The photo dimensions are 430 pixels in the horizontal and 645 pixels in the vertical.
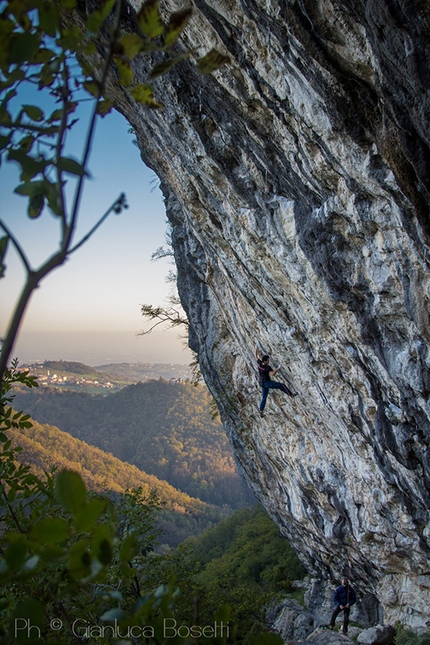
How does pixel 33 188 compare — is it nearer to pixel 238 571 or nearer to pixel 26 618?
pixel 26 618

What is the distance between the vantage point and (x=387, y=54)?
3.25 m

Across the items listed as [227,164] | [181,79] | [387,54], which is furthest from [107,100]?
[181,79]

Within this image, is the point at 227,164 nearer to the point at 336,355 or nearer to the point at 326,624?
the point at 336,355

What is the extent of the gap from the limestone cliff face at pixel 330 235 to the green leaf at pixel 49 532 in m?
3.94

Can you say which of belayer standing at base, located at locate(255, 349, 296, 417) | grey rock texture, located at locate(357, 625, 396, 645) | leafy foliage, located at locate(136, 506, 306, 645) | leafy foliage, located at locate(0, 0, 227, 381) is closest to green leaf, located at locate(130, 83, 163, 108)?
leafy foliage, located at locate(0, 0, 227, 381)

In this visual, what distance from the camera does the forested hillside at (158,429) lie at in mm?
70500

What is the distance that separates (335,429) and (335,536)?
321 centimetres

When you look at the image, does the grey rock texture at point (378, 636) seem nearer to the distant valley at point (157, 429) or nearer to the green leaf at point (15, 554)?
the green leaf at point (15, 554)

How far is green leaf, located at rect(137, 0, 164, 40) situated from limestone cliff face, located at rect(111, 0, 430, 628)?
9.91 ft

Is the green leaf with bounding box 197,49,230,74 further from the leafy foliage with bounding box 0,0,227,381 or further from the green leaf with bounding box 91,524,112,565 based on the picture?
the green leaf with bounding box 91,524,112,565

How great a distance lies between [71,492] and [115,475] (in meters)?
60.3

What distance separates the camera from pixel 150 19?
3.27ft

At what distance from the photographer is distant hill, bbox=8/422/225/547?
43763 mm

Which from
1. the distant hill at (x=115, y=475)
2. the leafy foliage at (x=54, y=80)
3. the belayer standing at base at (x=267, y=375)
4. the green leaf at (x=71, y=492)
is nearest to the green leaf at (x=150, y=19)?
Result: the leafy foliage at (x=54, y=80)
